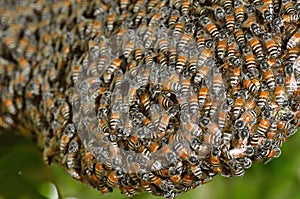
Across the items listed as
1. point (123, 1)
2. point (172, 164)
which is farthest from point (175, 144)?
point (123, 1)

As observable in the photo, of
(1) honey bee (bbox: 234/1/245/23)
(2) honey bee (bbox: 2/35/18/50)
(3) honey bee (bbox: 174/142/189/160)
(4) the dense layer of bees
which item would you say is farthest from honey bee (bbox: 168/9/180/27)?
(2) honey bee (bbox: 2/35/18/50)

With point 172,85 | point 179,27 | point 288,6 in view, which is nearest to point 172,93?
point 172,85

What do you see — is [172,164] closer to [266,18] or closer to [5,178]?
[266,18]

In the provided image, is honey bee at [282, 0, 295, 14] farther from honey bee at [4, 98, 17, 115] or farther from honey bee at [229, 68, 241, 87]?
honey bee at [4, 98, 17, 115]

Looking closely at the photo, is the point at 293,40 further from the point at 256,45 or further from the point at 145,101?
the point at 145,101

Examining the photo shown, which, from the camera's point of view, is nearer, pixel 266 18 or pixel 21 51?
pixel 266 18

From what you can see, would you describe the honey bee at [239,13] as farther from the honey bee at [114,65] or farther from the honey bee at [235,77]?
the honey bee at [114,65]
